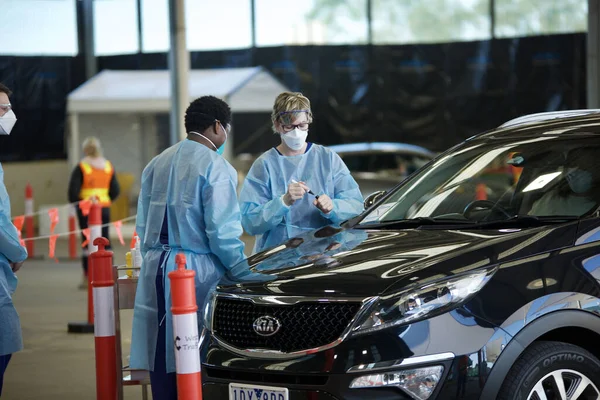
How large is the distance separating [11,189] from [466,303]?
1864 cm

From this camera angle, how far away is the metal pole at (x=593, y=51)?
52.9 feet

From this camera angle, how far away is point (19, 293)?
500 inches

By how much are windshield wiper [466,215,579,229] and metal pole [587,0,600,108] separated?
11.7 m

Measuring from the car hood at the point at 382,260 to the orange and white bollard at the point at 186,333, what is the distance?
29 cm

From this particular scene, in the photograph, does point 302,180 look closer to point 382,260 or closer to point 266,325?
point 382,260

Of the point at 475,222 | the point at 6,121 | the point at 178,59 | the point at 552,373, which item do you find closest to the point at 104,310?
the point at 6,121

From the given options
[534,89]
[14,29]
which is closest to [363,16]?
[534,89]

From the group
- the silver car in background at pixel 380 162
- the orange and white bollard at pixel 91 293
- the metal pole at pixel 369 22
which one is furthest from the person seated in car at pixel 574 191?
the metal pole at pixel 369 22

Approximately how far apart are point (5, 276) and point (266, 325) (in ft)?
7.03

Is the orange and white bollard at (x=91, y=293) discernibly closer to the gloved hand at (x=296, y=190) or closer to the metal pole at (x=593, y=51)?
the gloved hand at (x=296, y=190)

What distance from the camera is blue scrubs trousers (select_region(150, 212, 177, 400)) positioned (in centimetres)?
536

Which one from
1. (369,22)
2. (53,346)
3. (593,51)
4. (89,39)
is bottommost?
(53,346)

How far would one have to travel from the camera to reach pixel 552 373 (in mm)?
4410

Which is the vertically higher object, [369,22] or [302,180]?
[369,22]
